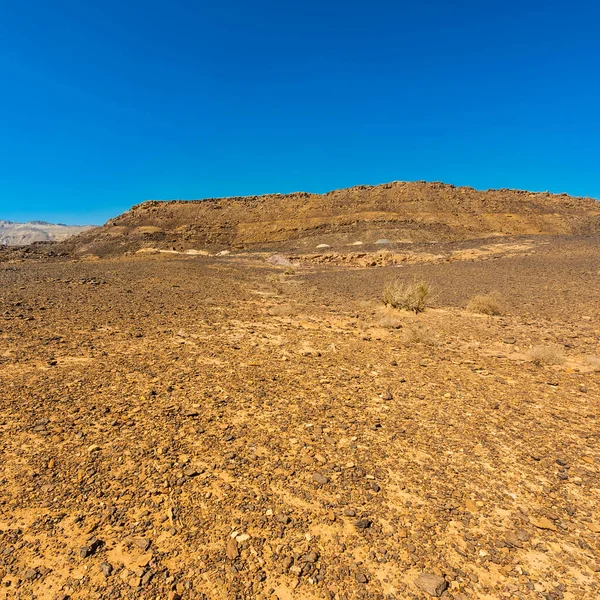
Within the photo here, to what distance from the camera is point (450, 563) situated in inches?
97.0

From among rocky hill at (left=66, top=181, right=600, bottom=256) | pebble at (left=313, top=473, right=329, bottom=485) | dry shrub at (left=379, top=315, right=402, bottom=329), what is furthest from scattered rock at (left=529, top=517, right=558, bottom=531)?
rocky hill at (left=66, top=181, right=600, bottom=256)

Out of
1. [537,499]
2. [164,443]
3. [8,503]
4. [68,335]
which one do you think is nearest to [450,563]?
[537,499]

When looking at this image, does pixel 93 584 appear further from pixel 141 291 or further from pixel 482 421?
pixel 141 291

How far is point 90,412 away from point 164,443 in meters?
1.12

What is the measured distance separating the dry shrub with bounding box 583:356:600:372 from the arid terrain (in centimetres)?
6

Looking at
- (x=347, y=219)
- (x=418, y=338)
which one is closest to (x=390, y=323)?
(x=418, y=338)

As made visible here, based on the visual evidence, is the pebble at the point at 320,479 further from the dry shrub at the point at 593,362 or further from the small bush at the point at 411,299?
the small bush at the point at 411,299

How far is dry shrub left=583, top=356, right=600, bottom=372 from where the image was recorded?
6066 mm

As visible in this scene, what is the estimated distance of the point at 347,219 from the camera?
47531 mm

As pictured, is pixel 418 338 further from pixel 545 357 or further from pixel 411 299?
pixel 411 299

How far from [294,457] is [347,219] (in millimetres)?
46032

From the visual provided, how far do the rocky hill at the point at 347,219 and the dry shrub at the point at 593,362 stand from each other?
33.2 meters

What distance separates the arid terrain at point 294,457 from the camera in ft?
7.73

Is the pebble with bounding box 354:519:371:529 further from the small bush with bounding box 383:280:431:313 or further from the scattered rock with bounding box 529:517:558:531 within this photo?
the small bush with bounding box 383:280:431:313
